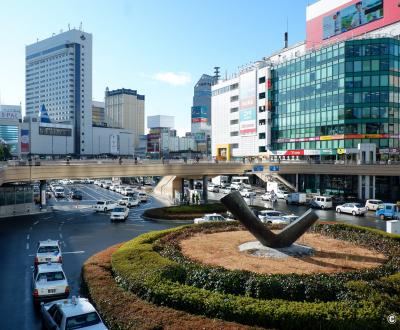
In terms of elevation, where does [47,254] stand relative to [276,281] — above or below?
below

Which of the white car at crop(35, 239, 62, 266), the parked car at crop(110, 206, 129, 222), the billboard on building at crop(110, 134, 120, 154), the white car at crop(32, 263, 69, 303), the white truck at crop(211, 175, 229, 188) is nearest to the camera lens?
the white car at crop(32, 263, 69, 303)

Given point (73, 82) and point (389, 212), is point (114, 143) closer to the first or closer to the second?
point (73, 82)

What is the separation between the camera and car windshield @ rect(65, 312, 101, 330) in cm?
1306

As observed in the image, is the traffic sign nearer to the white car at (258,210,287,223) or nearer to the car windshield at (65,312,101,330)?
the white car at (258,210,287,223)

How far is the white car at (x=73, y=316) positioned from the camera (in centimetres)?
1309

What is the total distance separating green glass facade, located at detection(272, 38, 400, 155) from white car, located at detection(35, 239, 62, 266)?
207 ft

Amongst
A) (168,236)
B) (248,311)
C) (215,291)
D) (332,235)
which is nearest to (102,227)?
(168,236)

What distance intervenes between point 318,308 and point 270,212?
Answer: 28298mm

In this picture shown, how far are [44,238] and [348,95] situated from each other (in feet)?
196

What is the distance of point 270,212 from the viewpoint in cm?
4109

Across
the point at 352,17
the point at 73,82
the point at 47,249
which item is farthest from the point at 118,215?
the point at 73,82

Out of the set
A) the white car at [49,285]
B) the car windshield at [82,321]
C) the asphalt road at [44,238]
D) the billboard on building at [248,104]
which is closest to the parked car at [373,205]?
the asphalt road at [44,238]

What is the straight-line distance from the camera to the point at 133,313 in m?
13.4

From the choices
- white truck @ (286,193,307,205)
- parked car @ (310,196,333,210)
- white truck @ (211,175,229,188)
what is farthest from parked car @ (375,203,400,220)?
white truck @ (211,175,229,188)
